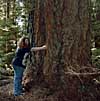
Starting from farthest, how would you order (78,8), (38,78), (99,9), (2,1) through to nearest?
(2,1)
(99,9)
(38,78)
(78,8)

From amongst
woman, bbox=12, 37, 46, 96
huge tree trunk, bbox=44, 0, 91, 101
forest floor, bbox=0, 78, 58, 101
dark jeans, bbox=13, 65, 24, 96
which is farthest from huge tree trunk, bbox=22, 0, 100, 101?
dark jeans, bbox=13, 65, 24, 96

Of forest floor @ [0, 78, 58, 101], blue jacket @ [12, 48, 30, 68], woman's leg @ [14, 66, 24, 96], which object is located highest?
blue jacket @ [12, 48, 30, 68]

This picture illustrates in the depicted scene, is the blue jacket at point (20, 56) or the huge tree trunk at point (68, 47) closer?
the huge tree trunk at point (68, 47)

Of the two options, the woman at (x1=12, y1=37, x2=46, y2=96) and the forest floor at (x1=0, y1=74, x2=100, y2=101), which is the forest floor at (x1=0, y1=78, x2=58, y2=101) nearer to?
the forest floor at (x1=0, y1=74, x2=100, y2=101)

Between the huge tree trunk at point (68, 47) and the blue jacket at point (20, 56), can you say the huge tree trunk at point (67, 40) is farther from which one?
the blue jacket at point (20, 56)

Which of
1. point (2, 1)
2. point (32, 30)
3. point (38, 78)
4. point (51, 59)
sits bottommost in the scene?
point (38, 78)

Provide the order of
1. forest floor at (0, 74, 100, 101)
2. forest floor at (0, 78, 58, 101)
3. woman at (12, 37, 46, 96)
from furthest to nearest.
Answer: woman at (12, 37, 46, 96) → forest floor at (0, 78, 58, 101) → forest floor at (0, 74, 100, 101)

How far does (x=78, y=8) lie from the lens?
18.8ft

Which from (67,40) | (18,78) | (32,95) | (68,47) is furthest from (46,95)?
(67,40)

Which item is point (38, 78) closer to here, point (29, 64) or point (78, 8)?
point (29, 64)

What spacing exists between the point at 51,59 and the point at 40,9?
1.29 metres

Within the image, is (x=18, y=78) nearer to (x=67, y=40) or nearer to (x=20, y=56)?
(x=20, y=56)

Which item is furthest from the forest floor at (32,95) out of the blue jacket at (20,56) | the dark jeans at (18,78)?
the blue jacket at (20,56)

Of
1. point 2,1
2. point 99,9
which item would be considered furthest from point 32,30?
point 2,1
